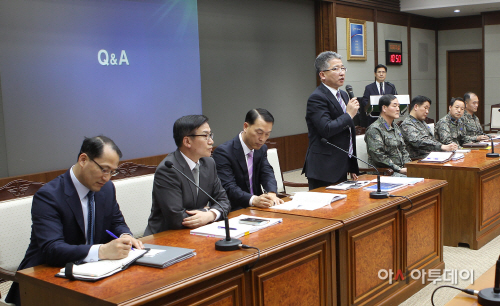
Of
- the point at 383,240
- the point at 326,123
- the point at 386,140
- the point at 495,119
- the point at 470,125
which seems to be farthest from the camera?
the point at 495,119

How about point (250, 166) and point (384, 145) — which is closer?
point (250, 166)

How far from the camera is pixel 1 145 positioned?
4.09 m

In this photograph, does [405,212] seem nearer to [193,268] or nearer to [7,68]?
[193,268]

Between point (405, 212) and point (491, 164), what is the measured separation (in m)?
1.55

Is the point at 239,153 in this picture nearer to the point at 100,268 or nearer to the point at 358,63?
the point at 100,268

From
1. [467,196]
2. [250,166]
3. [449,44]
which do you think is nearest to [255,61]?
[467,196]

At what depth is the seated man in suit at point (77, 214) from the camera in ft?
5.88

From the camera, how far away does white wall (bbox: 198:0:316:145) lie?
6.31m

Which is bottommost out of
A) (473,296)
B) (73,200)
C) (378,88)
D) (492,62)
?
(473,296)

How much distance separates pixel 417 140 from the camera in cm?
479

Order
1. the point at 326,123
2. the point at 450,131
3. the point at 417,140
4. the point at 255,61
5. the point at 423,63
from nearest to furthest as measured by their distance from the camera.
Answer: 1. the point at 326,123
2. the point at 417,140
3. the point at 450,131
4. the point at 255,61
5. the point at 423,63

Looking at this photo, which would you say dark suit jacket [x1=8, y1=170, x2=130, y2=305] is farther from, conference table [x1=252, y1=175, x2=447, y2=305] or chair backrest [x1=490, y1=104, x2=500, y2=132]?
chair backrest [x1=490, y1=104, x2=500, y2=132]

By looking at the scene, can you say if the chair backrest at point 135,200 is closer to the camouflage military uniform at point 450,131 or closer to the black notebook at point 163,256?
the black notebook at point 163,256

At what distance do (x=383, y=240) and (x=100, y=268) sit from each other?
5.35ft
